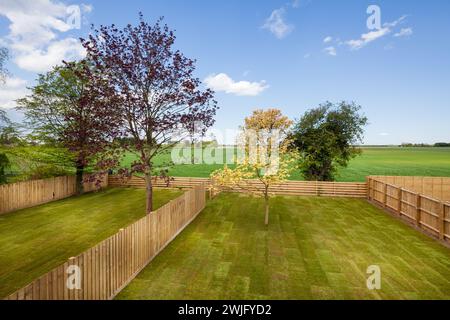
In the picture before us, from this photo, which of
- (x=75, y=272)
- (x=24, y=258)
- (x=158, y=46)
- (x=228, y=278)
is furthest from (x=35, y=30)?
(x=228, y=278)

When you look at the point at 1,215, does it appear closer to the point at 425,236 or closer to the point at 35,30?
the point at 35,30

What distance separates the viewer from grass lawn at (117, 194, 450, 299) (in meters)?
6.73

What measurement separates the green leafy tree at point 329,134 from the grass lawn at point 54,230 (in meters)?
14.5

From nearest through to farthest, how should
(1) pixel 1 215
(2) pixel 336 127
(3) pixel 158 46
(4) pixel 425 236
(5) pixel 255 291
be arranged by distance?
(5) pixel 255 291
(4) pixel 425 236
(3) pixel 158 46
(1) pixel 1 215
(2) pixel 336 127

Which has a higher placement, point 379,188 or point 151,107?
point 151,107

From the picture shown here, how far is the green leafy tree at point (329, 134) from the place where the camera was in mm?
24031

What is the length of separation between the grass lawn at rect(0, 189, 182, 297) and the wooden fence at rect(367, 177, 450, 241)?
14.6 metres

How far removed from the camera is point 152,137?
42.7 feet

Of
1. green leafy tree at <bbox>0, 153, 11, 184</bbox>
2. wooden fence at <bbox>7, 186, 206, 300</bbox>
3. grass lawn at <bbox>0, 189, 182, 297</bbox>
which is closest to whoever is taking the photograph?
wooden fence at <bbox>7, 186, 206, 300</bbox>

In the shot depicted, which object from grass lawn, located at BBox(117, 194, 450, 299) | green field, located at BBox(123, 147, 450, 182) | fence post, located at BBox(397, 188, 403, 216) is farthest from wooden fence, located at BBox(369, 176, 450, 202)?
grass lawn, located at BBox(117, 194, 450, 299)

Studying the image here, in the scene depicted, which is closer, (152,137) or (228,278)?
(228,278)

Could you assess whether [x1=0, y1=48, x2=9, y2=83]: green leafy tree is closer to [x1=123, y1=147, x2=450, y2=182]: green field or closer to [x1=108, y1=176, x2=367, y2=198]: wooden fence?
[x1=108, y1=176, x2=367, y2=198]: wooden fence

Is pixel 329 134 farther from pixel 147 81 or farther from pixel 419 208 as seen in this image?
pixel 147 81
